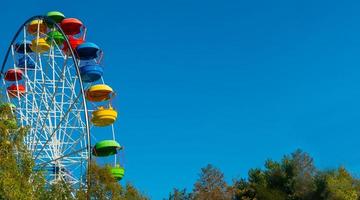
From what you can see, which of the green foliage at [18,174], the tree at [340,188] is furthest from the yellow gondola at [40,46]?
the tree at [340,188]

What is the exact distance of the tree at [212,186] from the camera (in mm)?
33438

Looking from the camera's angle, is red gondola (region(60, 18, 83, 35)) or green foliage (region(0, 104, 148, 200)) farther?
red gondola (region(60, 18, 83, 35))

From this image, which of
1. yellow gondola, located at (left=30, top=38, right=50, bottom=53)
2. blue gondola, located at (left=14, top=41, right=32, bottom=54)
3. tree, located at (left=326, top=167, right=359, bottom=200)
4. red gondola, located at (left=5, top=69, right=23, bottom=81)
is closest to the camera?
yellow gondola, located at (left=30, top=38, right=50, bottom=53)

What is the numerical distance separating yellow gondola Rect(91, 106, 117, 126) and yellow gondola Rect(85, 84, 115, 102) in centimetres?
54

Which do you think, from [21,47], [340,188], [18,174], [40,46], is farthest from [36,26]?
[340,188]

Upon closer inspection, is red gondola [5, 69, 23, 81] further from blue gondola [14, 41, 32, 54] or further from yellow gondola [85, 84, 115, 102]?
yellow gondola [85, 84, 115, 102]

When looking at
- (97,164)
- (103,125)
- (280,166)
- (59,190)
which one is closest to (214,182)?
(280,166)

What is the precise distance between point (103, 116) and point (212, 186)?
9.28 meters

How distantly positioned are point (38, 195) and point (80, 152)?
31.2ft

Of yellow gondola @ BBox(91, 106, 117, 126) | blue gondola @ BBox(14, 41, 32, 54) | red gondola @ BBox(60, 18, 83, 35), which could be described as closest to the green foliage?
yellow gondola @ BBox(91, 106, 117, 126)

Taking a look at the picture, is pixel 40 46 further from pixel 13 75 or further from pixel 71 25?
pixel 13 75

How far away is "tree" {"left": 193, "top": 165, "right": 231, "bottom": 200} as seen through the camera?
3344 centimetres

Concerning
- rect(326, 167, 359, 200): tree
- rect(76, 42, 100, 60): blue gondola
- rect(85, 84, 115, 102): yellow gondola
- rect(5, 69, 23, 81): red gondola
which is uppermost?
rect(5, 69, 23, 81): red gondola

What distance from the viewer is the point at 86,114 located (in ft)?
81.8
